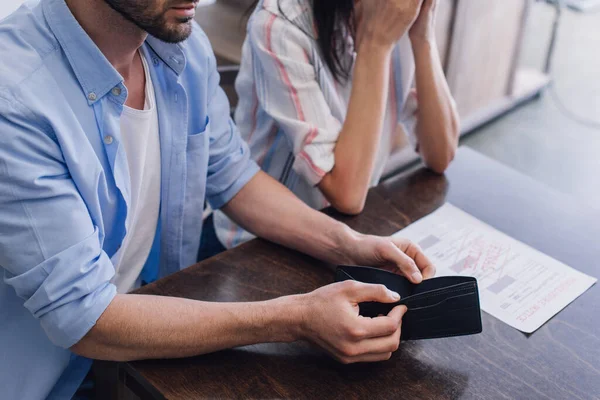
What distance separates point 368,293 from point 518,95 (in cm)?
277

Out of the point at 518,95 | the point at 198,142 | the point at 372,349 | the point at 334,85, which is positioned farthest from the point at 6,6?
the point at 518,95

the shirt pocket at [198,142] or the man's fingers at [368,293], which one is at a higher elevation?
the shirt pocket at [198,142]

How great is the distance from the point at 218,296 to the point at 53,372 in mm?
264

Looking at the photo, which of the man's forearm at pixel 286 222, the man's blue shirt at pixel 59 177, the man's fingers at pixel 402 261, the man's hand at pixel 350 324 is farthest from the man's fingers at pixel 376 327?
the man's blue shirt at pixel 59 177

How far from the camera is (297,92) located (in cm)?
131

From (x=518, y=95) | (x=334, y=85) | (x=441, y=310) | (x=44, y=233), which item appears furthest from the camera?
(x=518, y=95)

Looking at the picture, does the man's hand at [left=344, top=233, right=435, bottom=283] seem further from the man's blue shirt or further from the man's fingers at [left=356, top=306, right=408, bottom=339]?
the man's blue shirt

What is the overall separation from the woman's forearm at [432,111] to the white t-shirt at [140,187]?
56 centimetres

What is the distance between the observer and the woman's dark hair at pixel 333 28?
1.34m

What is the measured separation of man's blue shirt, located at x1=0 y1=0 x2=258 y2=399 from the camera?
2.67 ft

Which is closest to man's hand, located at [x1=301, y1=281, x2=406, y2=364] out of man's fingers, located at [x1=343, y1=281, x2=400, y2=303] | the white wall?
man's fingers, located at [x1=343, y1=281, x2=400, y2=303]

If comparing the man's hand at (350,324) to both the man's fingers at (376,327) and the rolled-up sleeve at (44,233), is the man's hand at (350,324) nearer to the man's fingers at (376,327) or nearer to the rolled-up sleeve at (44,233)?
the man's fingers at (376,327)

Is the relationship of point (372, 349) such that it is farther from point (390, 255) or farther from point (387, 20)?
point (387, 20)

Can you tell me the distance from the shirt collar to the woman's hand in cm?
55
